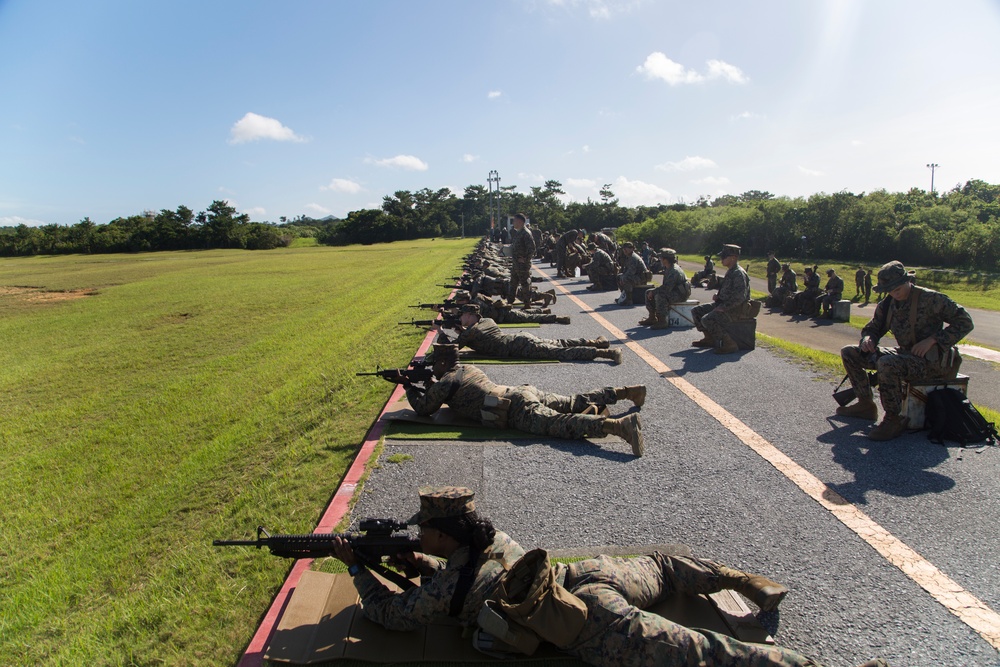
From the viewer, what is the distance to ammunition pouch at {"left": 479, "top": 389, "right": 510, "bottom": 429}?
6.69 m

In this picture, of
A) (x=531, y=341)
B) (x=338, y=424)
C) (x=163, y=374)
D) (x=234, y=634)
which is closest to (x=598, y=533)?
(x=234, y=634)

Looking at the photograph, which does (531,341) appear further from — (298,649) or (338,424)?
(298,649)

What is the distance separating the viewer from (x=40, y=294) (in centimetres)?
2805

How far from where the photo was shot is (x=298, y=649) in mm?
3518

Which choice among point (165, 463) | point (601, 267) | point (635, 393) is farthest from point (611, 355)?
point (601, 267)

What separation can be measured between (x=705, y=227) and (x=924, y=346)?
1881 inches

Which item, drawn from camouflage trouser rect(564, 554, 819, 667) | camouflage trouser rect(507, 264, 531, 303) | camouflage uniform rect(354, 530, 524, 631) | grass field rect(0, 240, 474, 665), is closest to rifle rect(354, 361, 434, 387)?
grass field rect(0, 240, 474, 665)

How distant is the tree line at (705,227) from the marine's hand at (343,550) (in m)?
38.8

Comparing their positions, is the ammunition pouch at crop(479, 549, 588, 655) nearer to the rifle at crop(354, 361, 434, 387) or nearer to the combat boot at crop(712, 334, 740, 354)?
the rifle at crop(354, 361, 434, 387)

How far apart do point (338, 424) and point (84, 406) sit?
241 inches

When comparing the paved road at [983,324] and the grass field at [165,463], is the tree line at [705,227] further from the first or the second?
the grass field at [165,463]

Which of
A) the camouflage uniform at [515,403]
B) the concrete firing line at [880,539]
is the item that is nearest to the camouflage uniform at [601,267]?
the concrete firing line at [880,539]

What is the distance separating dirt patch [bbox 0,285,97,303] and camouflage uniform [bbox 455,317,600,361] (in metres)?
24.2

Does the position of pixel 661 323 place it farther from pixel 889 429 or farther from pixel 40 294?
pixel 40 294
